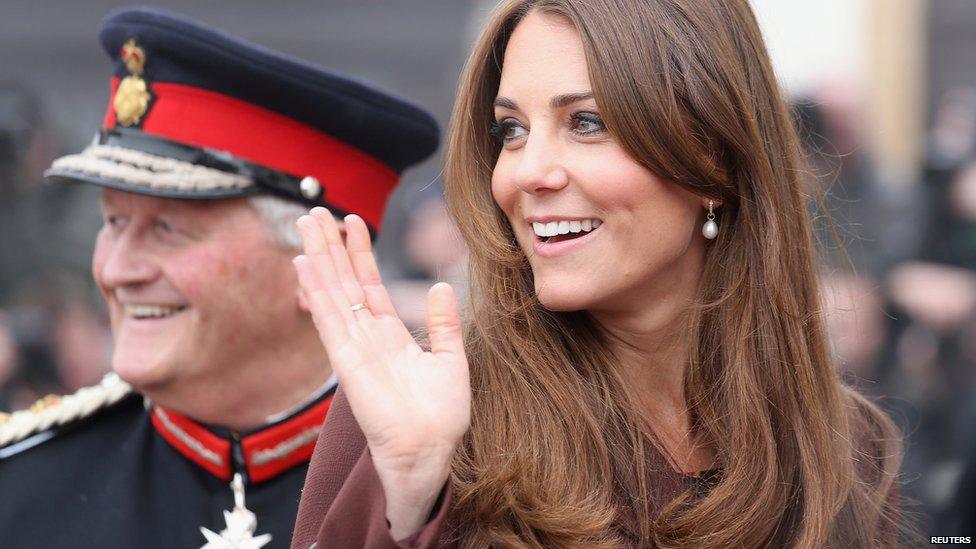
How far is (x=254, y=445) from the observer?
133 inches

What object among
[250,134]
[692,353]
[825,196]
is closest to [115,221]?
[250,134]

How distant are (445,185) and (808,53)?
19.0 feet

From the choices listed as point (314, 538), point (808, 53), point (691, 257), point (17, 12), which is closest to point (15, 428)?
point (314, 538)

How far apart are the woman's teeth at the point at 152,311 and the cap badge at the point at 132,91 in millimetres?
473

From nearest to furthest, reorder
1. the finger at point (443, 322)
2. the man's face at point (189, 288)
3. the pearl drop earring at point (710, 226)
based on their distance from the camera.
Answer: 1. the finger at point (443, 322)
2. the pearl drop earring at point (710, 226)
3. the man's face at point (189, 288)

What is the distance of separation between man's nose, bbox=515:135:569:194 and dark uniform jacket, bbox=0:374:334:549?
3.24 feet

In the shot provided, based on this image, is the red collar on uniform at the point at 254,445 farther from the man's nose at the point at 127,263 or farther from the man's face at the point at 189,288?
the man's nose at the point at 127,263

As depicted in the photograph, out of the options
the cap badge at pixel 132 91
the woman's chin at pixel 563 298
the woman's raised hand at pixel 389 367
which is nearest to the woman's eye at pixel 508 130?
the woman's chin at pixel 563 298

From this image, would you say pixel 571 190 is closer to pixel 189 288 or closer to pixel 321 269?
pixel 321 269

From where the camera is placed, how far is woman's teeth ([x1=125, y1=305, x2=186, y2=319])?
343 cm

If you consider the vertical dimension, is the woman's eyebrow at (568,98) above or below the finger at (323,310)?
above

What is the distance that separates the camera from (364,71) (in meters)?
10.4

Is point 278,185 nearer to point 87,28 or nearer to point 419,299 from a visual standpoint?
point 419,299

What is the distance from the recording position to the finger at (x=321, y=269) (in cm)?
254
